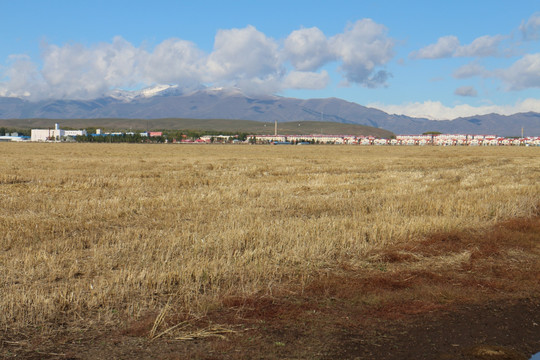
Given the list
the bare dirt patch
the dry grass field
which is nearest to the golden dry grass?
the dry grass field

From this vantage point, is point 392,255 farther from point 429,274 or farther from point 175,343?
point 175,343

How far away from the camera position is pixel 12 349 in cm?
696

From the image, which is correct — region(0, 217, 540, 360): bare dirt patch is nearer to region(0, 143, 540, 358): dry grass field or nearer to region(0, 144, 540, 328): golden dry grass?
region(0, 143, 540, 358): dry grass field

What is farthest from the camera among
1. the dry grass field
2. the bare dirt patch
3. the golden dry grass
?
the golden dry grass

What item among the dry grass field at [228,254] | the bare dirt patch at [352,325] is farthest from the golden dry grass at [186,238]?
the bare dirt patch at [352,325]

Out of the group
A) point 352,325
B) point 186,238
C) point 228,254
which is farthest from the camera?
point 186,238

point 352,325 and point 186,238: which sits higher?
point 186,238

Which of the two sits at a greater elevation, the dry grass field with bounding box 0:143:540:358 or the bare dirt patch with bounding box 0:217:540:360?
the dry grass field with bounding box 0:143:540:358

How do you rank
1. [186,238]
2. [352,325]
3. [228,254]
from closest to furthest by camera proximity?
[352,325] < [228,254] < [186,238]

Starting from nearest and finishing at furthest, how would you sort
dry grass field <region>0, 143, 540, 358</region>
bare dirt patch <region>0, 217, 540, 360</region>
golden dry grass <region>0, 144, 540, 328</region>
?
bare dirt patch <region>0, 217, 540, 360</region> → dry grass field <region>0, 143, 540, 358</region> → golden dry grass <region>0, 144, 540, 328</region>

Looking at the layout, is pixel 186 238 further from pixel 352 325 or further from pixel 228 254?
pixel 352 325

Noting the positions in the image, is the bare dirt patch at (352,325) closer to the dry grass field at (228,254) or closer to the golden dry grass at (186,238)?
the dry grass field at (228,254)

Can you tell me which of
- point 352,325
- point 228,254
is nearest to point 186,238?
point 228,254

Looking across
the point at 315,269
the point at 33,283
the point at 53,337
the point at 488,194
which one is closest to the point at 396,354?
the point at 315,269
